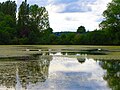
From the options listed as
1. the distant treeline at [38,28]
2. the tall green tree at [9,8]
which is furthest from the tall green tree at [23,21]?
the tall green tree at [9,8]

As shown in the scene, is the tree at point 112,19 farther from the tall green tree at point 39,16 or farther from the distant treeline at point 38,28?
the tall green tree at point 39,16

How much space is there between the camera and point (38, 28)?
316ft

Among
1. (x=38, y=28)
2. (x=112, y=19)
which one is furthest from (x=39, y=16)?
(x=112, y=19)

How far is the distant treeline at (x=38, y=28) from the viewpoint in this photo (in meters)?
82.8

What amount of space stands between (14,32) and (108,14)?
25.8 meters

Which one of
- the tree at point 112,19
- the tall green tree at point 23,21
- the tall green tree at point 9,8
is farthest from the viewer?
the tall green tree at point 9,8

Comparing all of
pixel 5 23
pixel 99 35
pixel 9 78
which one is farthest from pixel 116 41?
pixel 9 78

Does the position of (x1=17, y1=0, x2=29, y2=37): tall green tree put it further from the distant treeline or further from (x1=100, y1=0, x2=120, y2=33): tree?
(x1=100, y1=0, x2=120, y2=33): tree

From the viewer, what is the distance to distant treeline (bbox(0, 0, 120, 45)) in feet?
271

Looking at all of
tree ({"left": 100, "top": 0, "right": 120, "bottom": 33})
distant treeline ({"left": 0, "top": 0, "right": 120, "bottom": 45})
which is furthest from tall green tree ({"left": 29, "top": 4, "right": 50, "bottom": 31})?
tree ({"left": 100, "top": 0, "right": 120, "bottom": 33})

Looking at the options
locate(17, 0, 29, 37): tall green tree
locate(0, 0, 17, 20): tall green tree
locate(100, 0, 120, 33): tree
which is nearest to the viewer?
locate(100, 0, 120, 33): tree

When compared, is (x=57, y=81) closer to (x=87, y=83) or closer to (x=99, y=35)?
(x=87, y=83)

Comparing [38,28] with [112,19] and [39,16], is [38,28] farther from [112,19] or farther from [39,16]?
[112,19]

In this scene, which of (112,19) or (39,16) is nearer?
(112,19)
